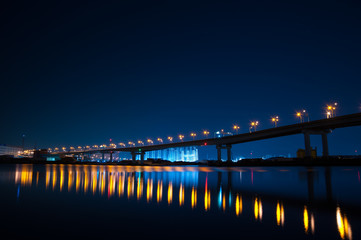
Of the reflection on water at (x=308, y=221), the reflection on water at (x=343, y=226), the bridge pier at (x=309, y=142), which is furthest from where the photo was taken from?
the bridge pier at (x=309, y=142)

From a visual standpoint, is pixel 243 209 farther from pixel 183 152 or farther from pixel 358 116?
pixel 183 152

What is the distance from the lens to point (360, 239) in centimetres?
670

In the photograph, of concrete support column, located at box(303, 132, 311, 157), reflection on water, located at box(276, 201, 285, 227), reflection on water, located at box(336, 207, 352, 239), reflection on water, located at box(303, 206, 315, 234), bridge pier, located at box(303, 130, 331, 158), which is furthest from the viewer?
bridge pier, located at box(303, 130, 331, 158)

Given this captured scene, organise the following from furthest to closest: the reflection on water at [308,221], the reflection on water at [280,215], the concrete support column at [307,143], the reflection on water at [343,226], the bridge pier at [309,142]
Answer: the bridge pier at [309,142] → the concrete support column at [307,143] → the reflection on water at [280,215] → the reflection on water at [308,221] → the reflection on water at [343,226]

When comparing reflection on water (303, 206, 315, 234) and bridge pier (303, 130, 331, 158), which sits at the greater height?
bridge pier (303, 130, 331, 158)

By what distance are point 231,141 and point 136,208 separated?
308ft

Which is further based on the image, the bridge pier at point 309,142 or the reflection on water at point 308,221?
the bridge pier at point 309,142

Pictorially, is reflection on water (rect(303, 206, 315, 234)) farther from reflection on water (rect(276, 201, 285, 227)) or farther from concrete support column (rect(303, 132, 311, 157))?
Answer: concrete support column (rect(303, 132, 311, 157))

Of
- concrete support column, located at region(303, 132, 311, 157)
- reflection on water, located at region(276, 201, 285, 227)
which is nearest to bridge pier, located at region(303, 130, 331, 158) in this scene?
concrete support column, located at region(303, 132, 311, 157)

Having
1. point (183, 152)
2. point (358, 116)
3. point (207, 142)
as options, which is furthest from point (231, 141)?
point (183, 152)

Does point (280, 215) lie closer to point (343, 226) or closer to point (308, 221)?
point (308, 221)

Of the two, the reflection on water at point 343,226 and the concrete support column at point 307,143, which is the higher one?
the concrete support column at point 307,143

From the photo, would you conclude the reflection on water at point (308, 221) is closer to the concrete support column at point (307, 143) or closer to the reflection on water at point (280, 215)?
the reflection on water at point (280, 215)

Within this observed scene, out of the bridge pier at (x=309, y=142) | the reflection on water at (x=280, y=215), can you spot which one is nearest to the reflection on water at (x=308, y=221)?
the reflection on water at (x=280, y=215)
